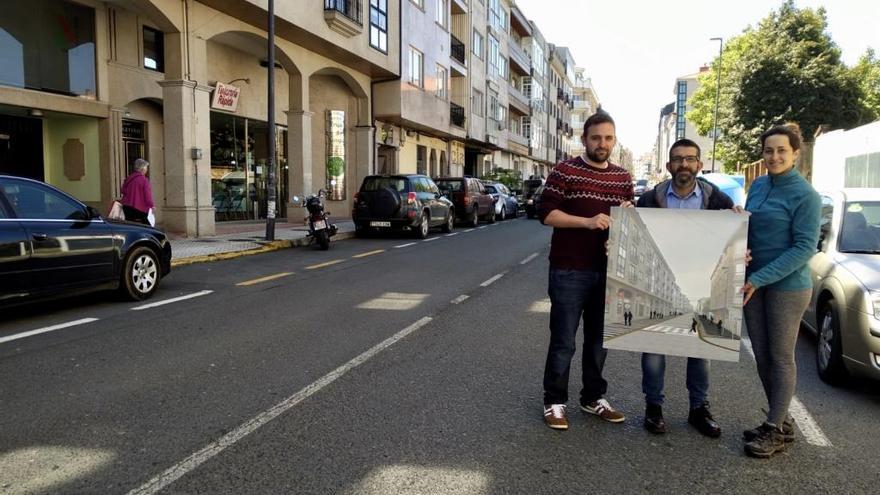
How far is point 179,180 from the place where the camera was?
604 inches

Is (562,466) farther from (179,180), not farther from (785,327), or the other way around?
(179,180)

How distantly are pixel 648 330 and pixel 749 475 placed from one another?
892 mm

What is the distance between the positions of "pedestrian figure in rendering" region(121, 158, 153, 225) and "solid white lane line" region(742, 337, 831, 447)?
33.8ft

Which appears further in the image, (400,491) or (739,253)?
(739,253)

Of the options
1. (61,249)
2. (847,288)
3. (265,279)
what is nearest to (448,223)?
(265,279)

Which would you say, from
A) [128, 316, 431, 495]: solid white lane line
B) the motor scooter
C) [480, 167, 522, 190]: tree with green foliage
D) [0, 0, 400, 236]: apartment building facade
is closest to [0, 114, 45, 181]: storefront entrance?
[0, 0, 400, 236]: apartment building facade

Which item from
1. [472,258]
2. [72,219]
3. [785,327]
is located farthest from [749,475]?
[472,258]

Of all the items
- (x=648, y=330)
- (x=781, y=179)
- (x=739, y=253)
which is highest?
(x=781, y=179)

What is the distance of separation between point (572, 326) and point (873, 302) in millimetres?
2321

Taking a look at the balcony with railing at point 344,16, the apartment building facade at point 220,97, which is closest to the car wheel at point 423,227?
the apartment building facade at point 220,97

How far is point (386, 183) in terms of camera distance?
17.4 metres

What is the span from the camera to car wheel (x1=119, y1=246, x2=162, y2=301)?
7.95 meters

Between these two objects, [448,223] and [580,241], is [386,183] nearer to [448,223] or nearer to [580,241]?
[448,223]

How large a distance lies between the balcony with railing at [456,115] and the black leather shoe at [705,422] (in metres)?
28.8
